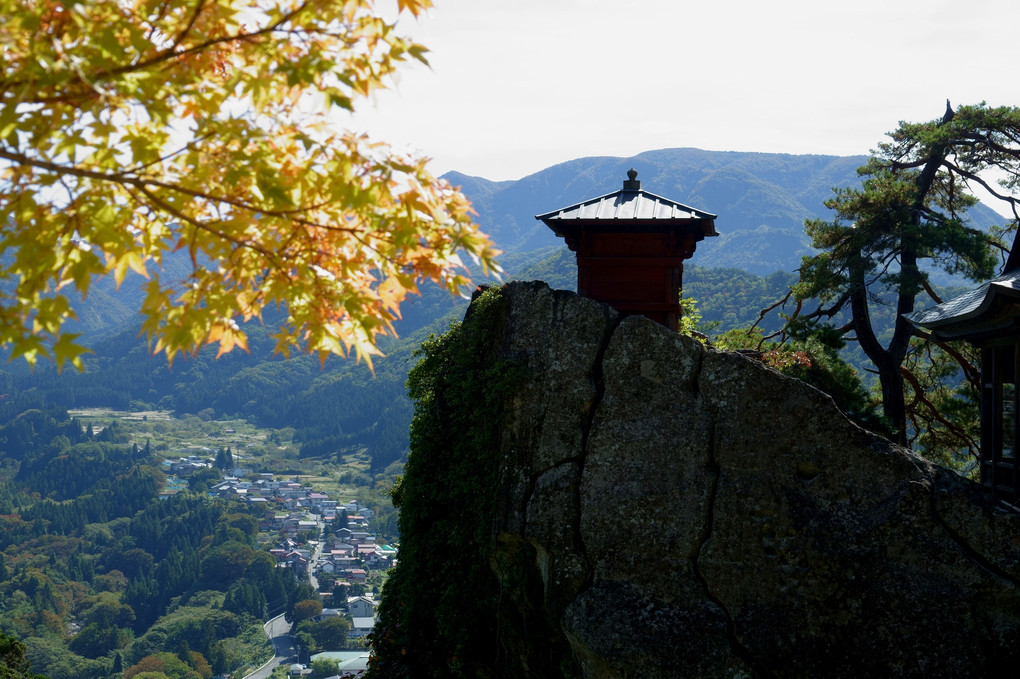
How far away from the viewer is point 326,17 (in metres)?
3.61

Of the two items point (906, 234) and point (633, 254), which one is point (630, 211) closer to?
point (633, 254)

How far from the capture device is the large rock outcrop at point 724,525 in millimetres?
7020

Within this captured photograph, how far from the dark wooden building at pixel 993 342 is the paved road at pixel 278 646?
6098cm

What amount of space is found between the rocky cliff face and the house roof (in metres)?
1.73

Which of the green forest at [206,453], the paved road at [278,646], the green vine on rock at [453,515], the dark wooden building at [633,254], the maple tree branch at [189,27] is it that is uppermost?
the maple tree branch at [189,27]

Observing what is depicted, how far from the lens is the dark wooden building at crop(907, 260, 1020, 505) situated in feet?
25.8

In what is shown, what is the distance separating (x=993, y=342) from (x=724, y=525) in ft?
12.5

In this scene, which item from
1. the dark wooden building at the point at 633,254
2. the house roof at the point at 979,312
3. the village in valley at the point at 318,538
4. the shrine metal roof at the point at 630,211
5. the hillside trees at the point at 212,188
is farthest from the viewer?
the village in valley at the point at 318,538

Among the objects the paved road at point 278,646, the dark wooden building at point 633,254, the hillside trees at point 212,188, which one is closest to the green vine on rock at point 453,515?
the dark wooden building at point 633,254

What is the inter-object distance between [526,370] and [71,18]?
18.6 ft

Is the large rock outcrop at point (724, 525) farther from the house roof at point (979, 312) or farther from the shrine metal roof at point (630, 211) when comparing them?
the house roof at point (979, 312)

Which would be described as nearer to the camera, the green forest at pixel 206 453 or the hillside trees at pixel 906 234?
the hillside trees at pixel 906 234

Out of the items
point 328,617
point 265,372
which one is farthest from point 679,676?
point 265,372

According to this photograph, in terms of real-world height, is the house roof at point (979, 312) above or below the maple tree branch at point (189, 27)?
below
